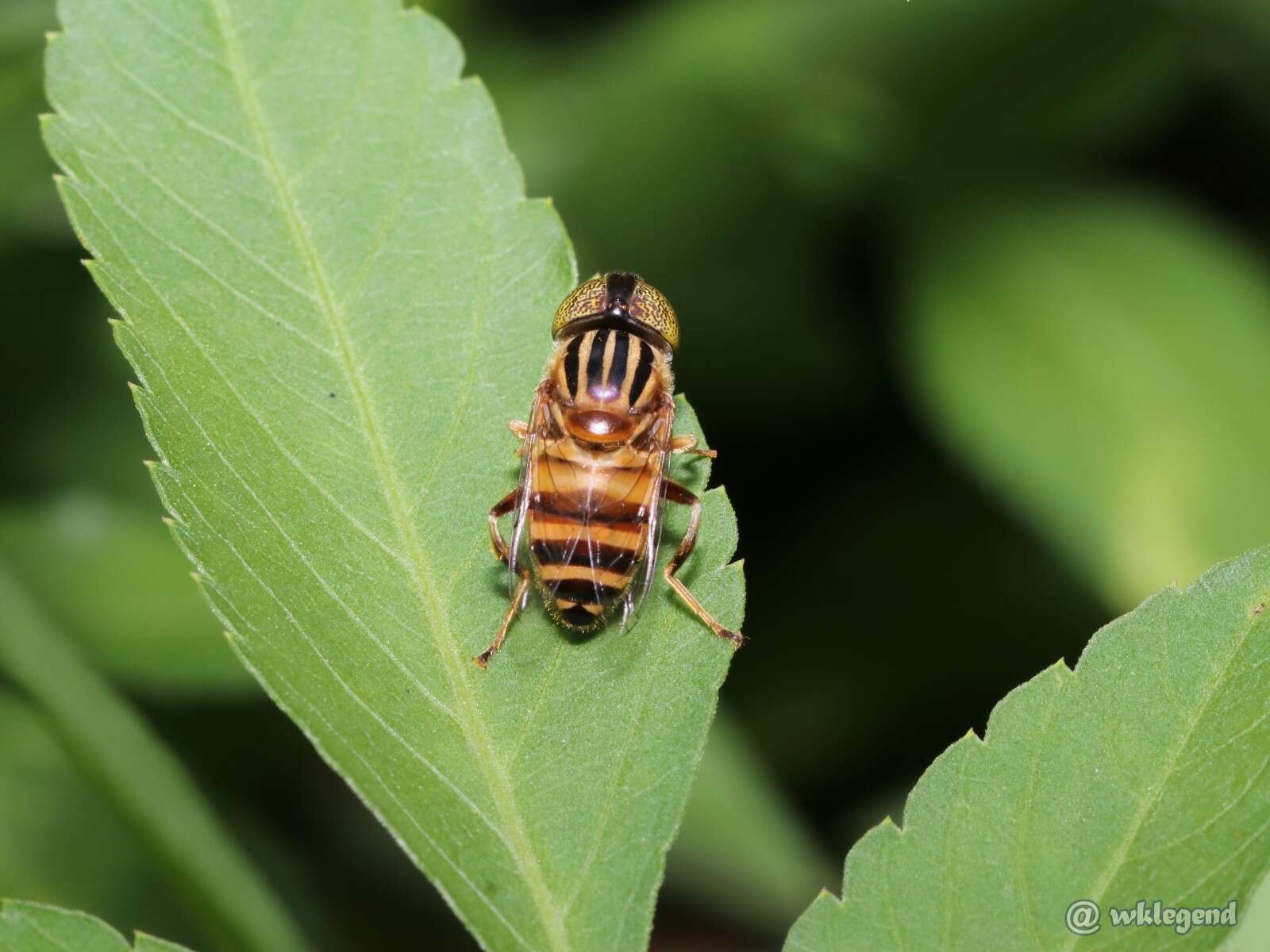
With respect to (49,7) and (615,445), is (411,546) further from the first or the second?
(49,7)

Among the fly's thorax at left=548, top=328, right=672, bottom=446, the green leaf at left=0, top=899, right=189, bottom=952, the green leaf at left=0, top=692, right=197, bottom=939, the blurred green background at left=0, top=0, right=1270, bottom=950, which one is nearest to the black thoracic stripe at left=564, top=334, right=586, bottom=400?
the fly's thorax at left=548, top=328, right=672, bottom=446

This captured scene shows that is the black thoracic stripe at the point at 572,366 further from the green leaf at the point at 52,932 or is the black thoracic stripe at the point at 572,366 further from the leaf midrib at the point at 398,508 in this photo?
the green leaf at the point at 52,932

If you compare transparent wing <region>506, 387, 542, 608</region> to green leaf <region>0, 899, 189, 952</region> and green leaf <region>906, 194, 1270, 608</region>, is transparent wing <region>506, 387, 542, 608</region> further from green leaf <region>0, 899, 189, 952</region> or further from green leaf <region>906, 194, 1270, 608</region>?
green leaf <region>906, 194, 1270, 608</region>

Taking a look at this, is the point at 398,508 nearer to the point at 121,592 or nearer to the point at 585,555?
the point at 585,555

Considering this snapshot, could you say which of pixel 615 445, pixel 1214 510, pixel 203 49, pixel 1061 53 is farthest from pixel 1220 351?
pixel 203 49

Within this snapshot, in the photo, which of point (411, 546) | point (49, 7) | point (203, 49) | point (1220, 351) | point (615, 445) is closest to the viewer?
point (411, 546)

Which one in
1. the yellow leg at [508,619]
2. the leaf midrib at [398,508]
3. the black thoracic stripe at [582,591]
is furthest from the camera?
the black thoracic stripe at [582,591]

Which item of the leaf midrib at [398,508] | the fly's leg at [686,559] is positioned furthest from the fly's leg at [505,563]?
the fly's leg at [686,559]

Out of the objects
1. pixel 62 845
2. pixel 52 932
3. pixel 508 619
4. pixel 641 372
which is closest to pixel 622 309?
pixel 641 372
